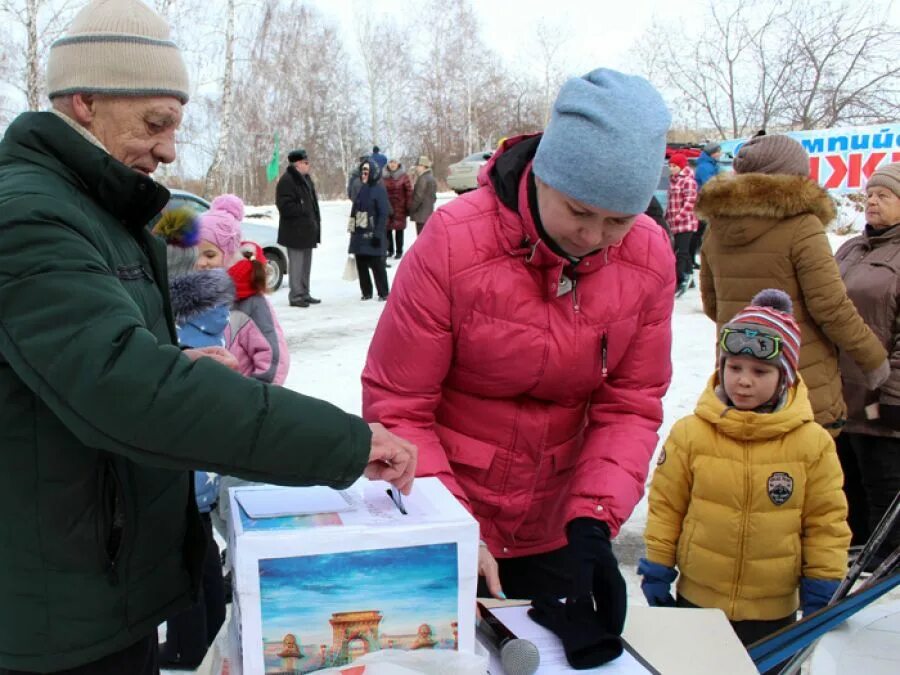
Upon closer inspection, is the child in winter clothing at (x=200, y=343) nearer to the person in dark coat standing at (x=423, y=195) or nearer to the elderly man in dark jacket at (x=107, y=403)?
the elderly man in dark jacket at (x=107, y=403)

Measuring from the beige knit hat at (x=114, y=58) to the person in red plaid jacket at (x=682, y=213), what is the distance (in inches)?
366

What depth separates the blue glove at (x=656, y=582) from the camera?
8.24 ft

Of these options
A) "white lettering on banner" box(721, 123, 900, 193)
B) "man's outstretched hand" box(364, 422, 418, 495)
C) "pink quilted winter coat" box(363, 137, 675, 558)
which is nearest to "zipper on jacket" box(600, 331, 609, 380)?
"pink quilted winter coat" box(363, 137, 675, 558)

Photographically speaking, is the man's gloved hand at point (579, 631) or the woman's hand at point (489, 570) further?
the woman's hand at point (489, 570)

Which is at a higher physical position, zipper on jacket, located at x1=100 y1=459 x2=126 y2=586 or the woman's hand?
zipper on jacket, located at x1=100 y1=459 x2=126 y2=586

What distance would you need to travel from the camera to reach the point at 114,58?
1.44 meters

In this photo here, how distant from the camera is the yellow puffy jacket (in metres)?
2.49

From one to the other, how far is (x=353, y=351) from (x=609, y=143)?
21.0ft

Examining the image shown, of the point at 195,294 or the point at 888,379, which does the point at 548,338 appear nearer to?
the point at 195,294

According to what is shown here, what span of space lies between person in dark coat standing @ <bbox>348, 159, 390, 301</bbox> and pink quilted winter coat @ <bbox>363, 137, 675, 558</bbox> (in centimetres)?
853

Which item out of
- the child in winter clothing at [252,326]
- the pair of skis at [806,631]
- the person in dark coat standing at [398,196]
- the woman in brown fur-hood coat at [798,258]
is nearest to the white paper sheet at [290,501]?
the pair of skis at [806,631]

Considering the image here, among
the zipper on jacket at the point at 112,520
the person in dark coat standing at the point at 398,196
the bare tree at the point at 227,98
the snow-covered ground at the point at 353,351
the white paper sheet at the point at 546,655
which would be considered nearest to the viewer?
the zipper on jacket at the point at 112,520

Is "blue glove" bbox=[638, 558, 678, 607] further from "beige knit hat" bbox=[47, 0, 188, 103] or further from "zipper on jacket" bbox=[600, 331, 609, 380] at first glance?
"beige knit hat" bbox=[47, 0, 188, 103]

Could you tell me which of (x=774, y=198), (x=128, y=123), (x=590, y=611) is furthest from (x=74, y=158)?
(x=774, y=198)
